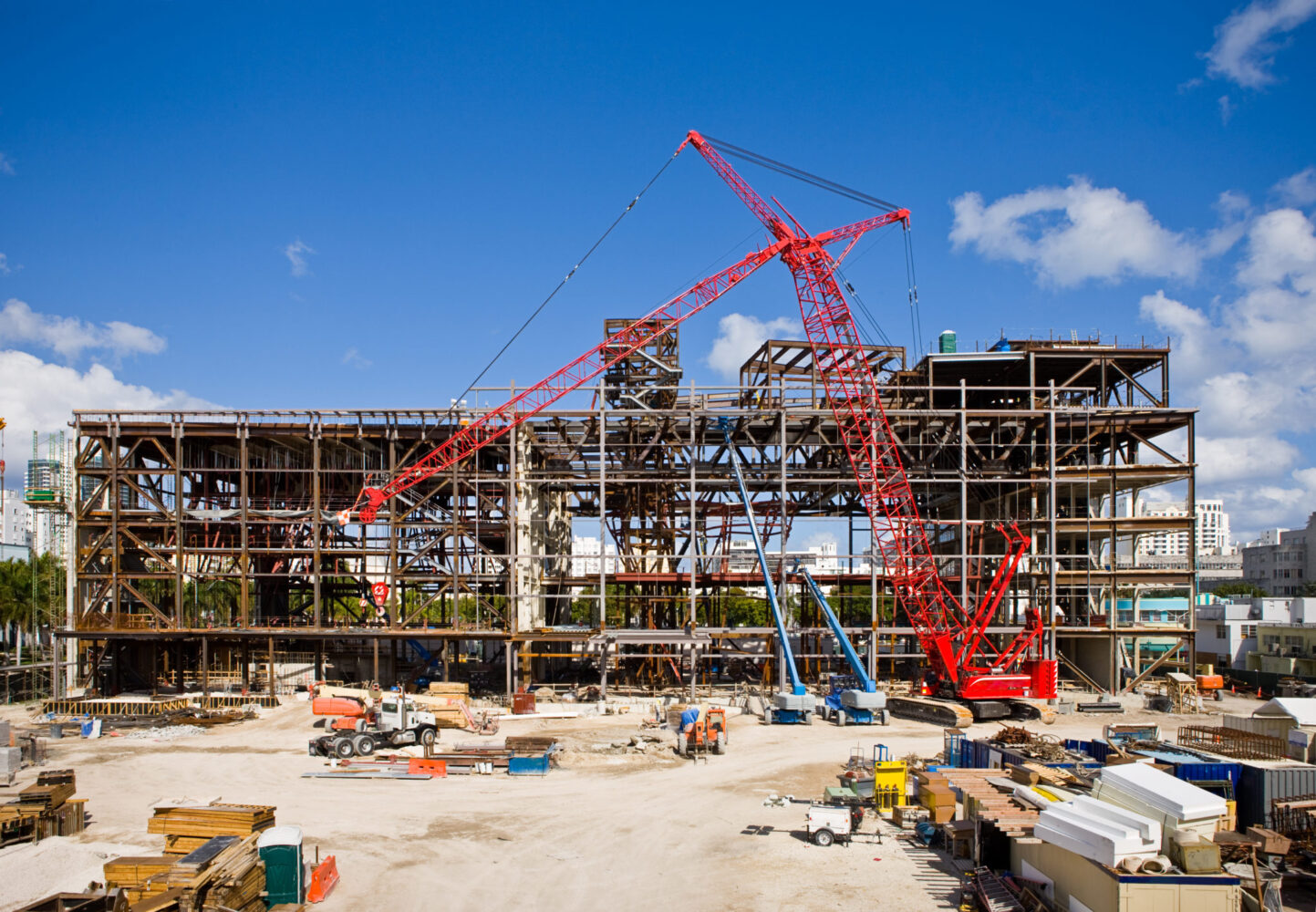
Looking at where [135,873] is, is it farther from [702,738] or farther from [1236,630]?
[1236,630]

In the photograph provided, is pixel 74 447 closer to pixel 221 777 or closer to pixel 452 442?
pixel 452 442

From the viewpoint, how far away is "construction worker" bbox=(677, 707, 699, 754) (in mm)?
34969

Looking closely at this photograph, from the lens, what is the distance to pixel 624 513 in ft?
185

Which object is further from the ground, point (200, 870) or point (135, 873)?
point (200, 870)

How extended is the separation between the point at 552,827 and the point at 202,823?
8670 millimetres

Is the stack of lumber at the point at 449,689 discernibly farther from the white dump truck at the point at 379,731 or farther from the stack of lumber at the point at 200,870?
the stack of lumber at the point at 200,870

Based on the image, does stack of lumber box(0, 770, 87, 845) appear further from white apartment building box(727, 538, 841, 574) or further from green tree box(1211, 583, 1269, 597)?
green tree box(1211, 583, 1269, 597)

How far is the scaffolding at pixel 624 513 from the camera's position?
5072cm

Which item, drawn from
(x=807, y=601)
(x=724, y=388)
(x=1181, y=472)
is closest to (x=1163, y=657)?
(x=1181, y=472)

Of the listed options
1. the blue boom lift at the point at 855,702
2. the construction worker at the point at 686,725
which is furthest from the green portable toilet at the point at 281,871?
the blue boom lift at the point at 855,702

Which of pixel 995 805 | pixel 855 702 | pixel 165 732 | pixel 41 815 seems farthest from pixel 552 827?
pixel 165 732

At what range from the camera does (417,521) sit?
51.2 meters

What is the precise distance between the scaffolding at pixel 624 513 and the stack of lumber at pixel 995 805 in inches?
968

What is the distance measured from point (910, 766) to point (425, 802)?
15.4 m
